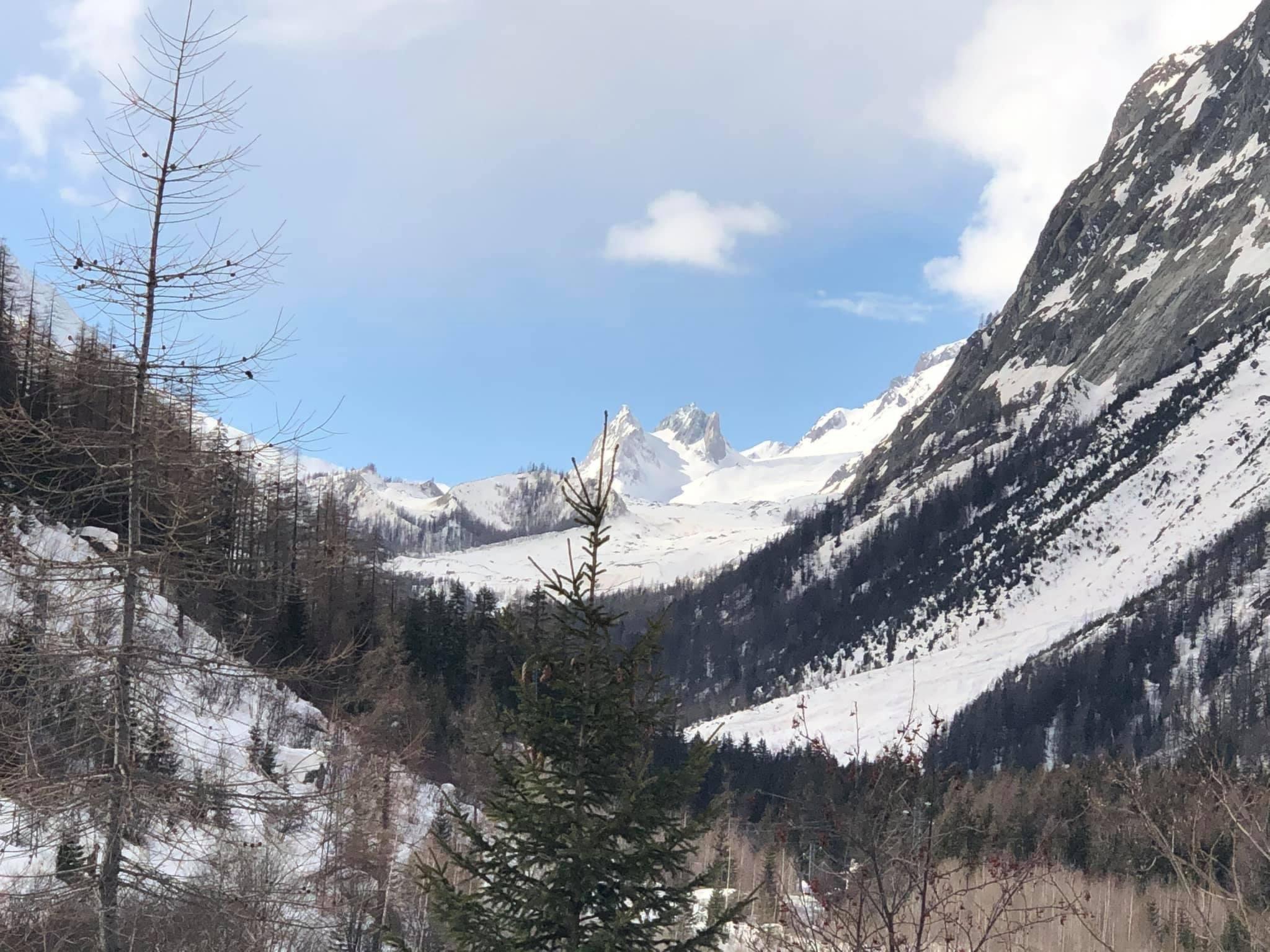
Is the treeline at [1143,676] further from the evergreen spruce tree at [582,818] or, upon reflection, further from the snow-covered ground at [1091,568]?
the evergreen spruce tree at [582,818]

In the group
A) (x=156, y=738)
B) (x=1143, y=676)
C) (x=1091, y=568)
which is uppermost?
(x=1091, y=568)

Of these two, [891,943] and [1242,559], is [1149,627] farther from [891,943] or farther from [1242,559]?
[891,943]

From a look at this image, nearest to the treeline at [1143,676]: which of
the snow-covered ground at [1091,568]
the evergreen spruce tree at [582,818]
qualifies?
the snow-covered ground at [1091,568]

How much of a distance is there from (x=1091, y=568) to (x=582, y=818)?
178 metres

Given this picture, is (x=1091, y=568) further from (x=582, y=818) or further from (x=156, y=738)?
(x=156, y=738)

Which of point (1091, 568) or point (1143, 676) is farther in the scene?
point (1091, 568)

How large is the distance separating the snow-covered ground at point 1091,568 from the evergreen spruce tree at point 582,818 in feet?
400

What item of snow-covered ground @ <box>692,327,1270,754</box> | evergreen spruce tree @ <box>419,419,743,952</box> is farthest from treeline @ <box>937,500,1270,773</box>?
evergreen spruce tree @ <box>419,419,743,952</box>

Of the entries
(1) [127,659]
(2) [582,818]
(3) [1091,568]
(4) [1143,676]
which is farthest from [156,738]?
(3) [1091,568]

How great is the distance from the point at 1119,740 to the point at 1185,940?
307 ft

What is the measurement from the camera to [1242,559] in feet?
433

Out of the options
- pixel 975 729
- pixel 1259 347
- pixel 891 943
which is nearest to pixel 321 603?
pixel 891 943

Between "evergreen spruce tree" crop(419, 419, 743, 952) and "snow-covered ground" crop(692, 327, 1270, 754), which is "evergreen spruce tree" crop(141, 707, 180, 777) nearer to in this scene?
"evergreen spruce tree" crop(419, 419, 743, 952)

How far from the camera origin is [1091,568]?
6526 inches
